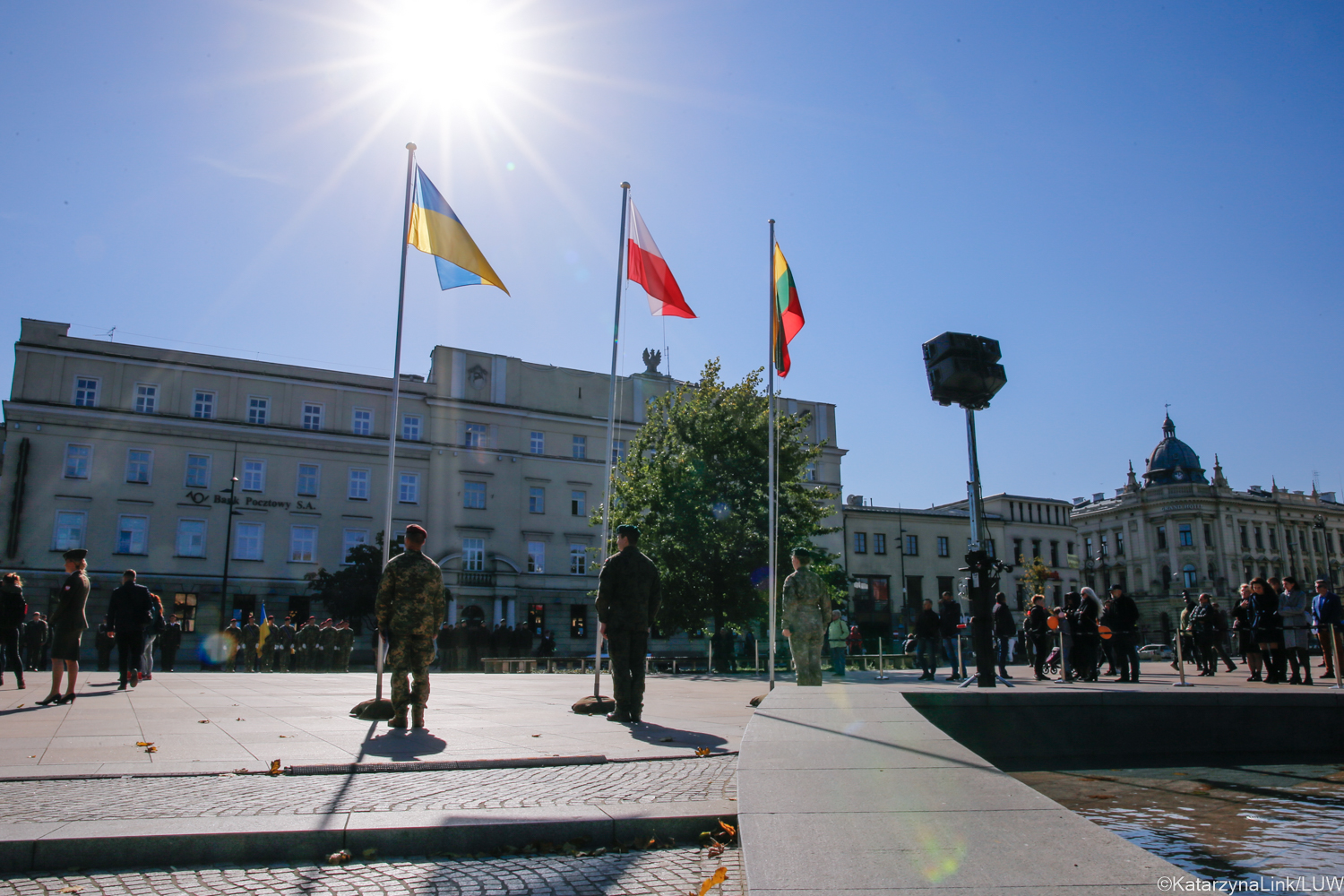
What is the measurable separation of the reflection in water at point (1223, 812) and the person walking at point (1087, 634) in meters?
7.87

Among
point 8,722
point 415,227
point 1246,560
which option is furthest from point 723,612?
point 1246,560

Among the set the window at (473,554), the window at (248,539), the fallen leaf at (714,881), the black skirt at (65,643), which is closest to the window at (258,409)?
the window at (248,539)

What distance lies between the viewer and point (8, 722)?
8.40 meters

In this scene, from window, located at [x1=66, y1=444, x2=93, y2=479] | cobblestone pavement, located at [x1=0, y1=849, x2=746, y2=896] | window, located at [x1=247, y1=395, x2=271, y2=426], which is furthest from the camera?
window, located at [x1=247, y1=395, x2=271, y2=426]

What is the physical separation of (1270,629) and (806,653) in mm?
8579

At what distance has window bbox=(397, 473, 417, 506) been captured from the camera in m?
48.7

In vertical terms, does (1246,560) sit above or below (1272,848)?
above

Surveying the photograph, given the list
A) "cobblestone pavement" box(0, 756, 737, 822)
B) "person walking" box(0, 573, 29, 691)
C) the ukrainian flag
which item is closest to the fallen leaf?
"cobblestone pavement" box(0, 756, 737, 822)

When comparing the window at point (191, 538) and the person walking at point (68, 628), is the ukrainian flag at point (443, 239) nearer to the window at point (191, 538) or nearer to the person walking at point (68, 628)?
the person walking at point (68, 628)

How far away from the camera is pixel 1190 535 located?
3684 inches

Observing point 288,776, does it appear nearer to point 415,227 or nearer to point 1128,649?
point 415,227

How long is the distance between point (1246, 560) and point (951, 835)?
10911 cm

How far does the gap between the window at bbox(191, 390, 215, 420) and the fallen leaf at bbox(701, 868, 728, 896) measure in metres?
47.6

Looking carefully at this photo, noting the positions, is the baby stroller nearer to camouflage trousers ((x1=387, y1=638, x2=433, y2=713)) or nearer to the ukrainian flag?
the ukrainian flag
